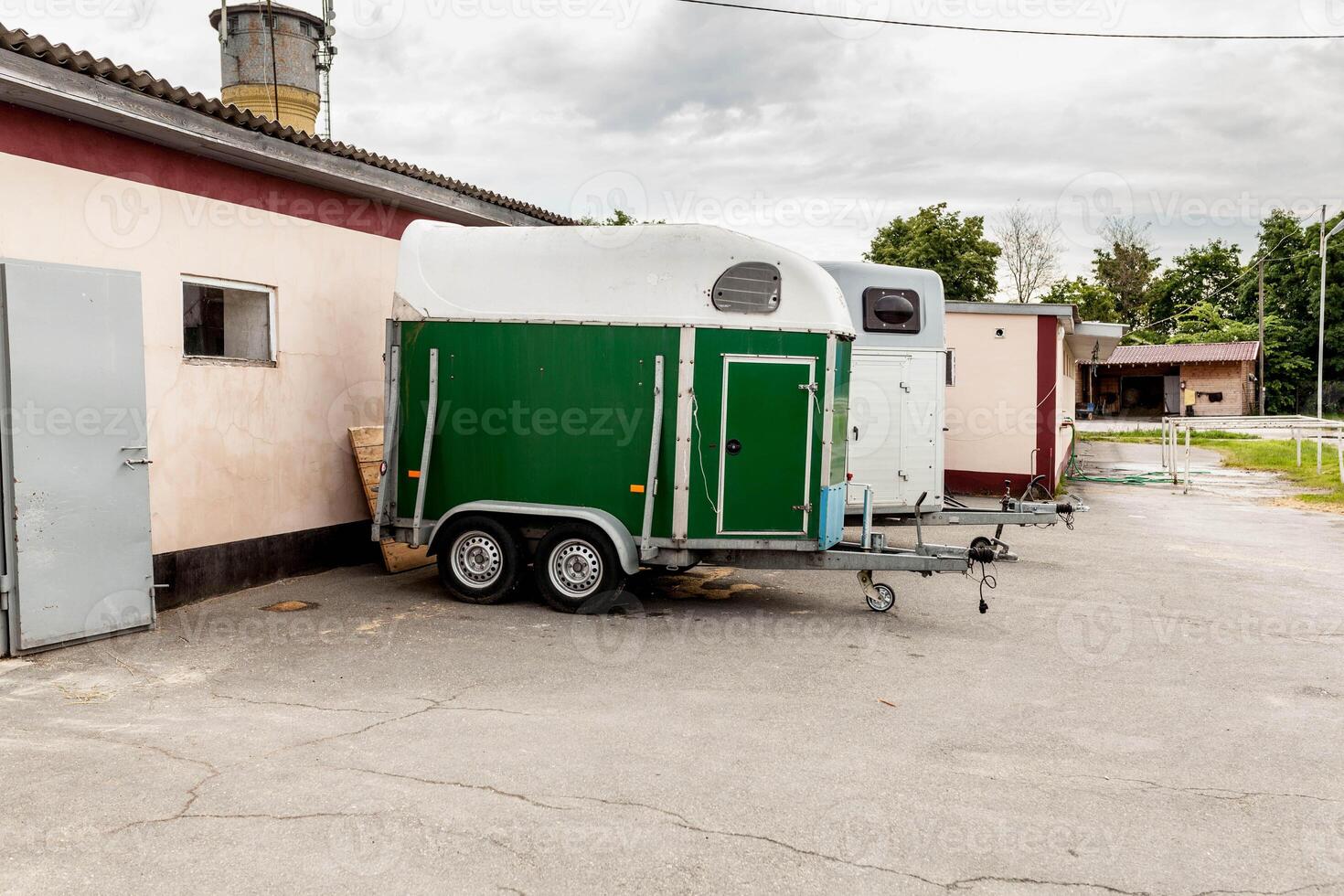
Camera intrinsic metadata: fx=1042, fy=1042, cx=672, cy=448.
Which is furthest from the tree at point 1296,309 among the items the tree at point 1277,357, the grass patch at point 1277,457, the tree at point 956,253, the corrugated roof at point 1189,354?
the tree at point 956,253

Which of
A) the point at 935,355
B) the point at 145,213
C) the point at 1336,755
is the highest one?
the point at 145,213

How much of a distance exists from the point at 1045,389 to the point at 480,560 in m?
13.2

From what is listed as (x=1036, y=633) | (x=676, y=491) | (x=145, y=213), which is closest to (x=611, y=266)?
(x=676, y=491)

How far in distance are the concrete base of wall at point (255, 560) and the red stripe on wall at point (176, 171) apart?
3.04 metres

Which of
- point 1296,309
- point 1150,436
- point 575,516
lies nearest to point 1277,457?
point 1150,436

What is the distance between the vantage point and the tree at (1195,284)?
6384 cm

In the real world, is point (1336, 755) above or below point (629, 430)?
below

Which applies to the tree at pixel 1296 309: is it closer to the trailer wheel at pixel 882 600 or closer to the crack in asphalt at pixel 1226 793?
the trailer wheel at pixel 882 600

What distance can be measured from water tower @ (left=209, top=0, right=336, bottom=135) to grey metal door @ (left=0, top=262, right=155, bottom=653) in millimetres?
9511

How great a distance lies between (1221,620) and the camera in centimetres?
882

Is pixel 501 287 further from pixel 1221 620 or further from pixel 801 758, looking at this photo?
pixel 1221 620

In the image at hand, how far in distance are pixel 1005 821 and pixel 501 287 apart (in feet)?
19.4

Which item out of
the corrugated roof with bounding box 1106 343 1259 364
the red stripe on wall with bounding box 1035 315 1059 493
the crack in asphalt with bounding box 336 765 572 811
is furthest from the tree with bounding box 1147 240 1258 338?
the crack in asphalt with bounding box 336 765 572 811

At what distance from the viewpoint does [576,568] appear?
28.3 feet
